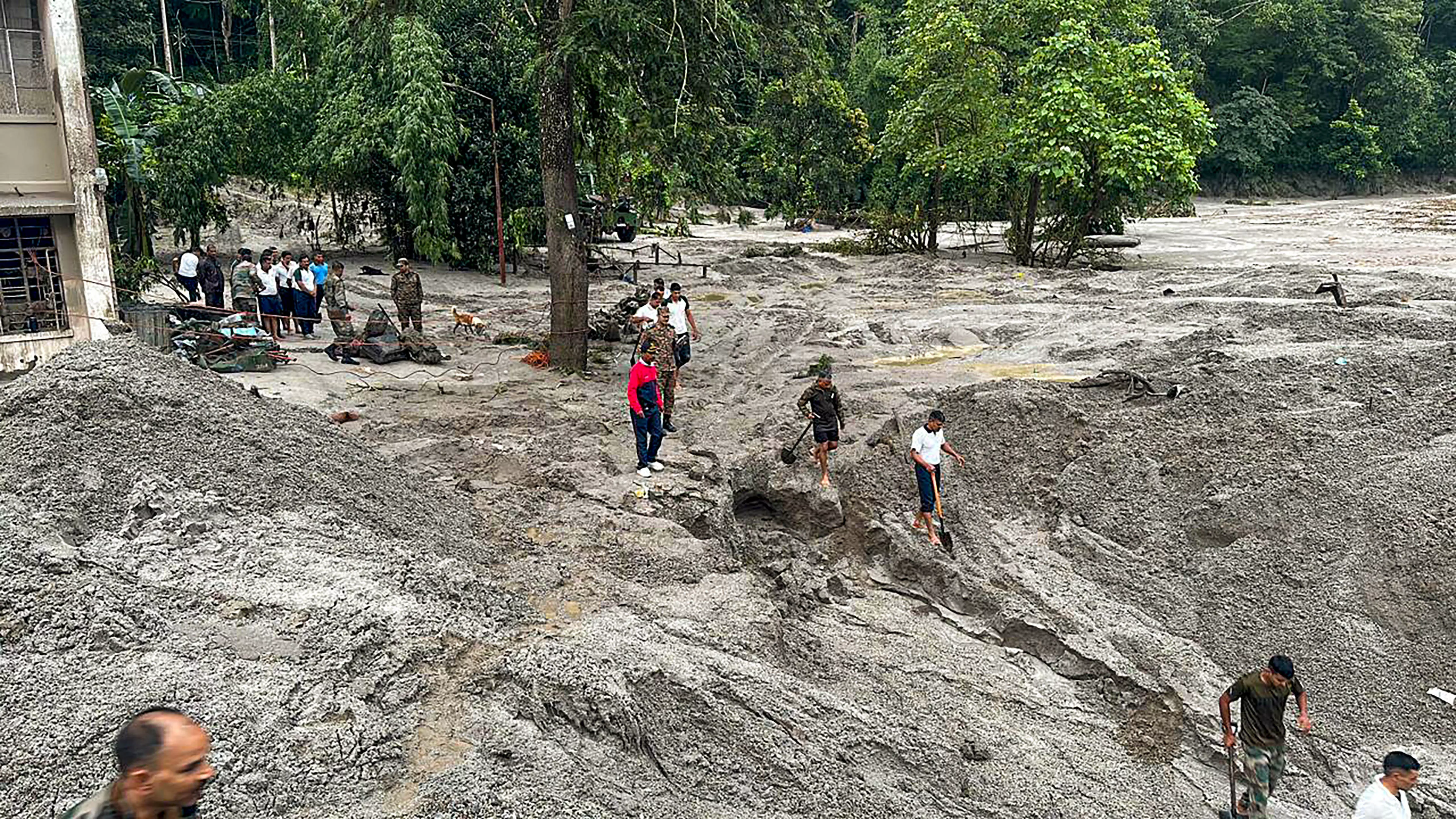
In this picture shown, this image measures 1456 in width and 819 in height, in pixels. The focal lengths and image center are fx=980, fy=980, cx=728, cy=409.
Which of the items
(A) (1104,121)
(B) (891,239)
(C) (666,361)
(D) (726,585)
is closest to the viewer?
(D) (726,585)

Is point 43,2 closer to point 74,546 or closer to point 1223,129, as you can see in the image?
point 74,546

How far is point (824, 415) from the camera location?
10.5 metres

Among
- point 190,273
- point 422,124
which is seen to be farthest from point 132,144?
point 422,124

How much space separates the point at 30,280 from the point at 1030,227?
Result: 21832 mm

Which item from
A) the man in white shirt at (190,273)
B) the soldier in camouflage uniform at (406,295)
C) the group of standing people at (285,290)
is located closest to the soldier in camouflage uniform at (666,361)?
the soldier in camouflage uniform at (406,295)

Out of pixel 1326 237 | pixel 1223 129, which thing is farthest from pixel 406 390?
pixel 1223 129

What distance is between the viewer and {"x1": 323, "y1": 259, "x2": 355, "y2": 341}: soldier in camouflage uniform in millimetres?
15477

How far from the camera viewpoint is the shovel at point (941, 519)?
979cm

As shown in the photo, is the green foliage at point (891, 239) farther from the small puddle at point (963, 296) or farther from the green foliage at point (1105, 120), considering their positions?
the small puddle at point (963, 296)

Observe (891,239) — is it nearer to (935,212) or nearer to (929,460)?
(935,212)

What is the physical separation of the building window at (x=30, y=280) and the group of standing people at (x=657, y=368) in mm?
7900

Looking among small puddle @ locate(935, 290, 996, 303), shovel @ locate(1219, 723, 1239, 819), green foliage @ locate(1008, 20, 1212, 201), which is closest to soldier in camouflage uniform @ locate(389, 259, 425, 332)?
small puddle @ locate(935, 290, 996, 303)

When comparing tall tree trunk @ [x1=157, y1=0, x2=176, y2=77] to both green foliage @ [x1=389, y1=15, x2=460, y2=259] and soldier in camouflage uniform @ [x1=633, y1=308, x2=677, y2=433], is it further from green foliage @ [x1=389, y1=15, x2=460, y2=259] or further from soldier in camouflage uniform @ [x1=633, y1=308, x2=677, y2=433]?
soldier in camouflage uniform @ [x1=633, y1=308, x2=677, y2=433]

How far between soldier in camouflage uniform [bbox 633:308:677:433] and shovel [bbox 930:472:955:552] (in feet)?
10.6
